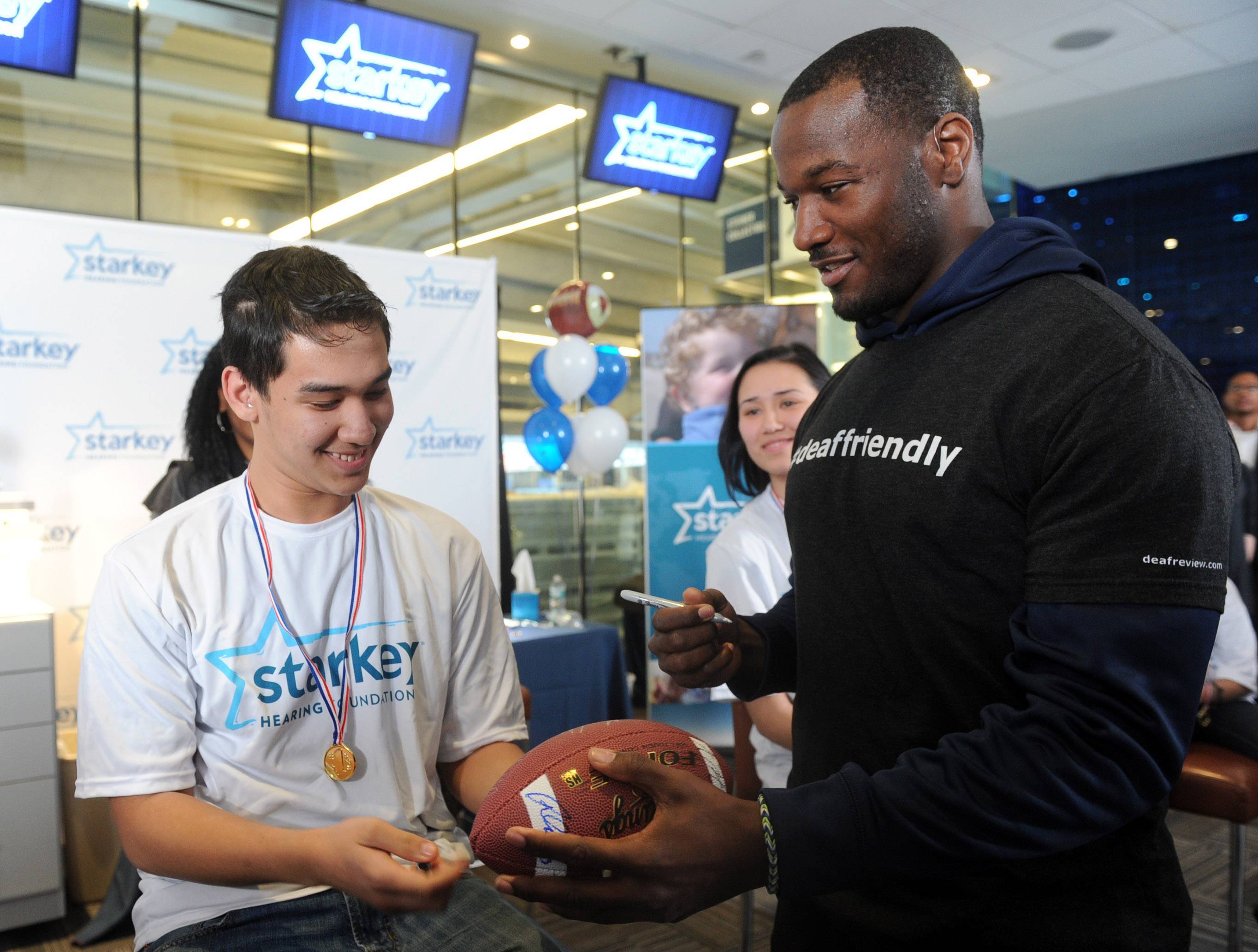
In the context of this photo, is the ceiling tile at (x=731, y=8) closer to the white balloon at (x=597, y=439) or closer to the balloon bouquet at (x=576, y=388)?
the balloon bouquet at (x=576, y=388)

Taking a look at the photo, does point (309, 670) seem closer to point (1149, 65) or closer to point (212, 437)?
point (212, 437)

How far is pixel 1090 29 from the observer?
4945 mm

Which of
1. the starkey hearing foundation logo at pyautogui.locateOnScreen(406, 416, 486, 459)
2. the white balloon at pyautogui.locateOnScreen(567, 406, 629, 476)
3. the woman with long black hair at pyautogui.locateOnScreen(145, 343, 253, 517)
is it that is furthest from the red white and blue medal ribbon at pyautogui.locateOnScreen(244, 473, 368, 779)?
the white balloon at pyautogui.locateOnScreen(567, 406, 629, 476)

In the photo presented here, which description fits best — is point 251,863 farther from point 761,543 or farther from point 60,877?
point 60,877

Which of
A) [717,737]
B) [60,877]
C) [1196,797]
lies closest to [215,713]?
[60,877]

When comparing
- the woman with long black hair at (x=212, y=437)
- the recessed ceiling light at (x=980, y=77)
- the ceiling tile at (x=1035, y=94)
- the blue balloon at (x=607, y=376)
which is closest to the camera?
the woman with long black hair at (x=212, y=437)

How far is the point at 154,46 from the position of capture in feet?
15.2

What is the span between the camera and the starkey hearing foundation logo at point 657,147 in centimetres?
536

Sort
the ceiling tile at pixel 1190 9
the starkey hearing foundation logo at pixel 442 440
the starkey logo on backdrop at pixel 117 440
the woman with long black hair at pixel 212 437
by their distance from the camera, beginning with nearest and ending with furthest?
the woman with long black hair at pixel 212 437 → the starkey logo on backdrop at pixel 117 440 → the starkey hearing foundation logo at pixel 442 440 → the ceiling tile at pixel 1190 9

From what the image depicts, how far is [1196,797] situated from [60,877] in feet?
11.1

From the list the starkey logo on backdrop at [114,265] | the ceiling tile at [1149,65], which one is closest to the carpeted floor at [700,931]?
the starkey logo on backdrop at [114,265]

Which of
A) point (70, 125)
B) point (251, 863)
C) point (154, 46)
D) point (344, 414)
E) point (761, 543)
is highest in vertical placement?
point (154, 46)

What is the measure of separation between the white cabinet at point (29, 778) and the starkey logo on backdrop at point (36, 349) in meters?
0.98

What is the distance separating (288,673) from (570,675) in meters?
2.51
